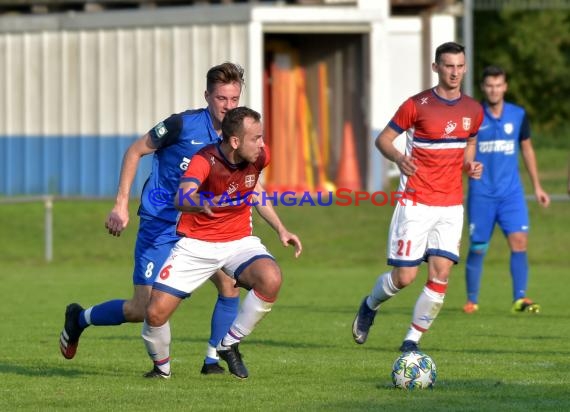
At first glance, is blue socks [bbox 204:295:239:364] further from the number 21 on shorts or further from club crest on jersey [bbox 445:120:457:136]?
club crest on jersey [bbox 445:120:457:136]

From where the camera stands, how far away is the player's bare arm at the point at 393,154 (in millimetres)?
10133

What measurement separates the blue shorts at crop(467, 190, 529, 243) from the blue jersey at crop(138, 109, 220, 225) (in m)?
5.37

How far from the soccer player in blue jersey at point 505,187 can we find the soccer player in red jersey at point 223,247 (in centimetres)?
538

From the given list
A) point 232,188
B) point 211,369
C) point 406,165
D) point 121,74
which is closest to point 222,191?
point 232,188

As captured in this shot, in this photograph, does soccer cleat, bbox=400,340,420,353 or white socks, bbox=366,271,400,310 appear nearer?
soccer cleat, bbox=400,340,420,353

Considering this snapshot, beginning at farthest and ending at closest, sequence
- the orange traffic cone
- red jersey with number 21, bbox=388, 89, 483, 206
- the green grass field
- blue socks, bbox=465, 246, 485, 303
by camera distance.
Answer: the orange traffic cone < blue socks, bbox=465, 246, 485, 303 < red jersey with number 21, bbox=388, 89, 483, 206 < the green grass field

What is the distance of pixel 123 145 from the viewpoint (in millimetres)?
26156

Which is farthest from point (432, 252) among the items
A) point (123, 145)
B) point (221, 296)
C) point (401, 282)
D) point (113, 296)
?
point (123, 145)

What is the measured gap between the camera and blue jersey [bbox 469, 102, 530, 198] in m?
13.9

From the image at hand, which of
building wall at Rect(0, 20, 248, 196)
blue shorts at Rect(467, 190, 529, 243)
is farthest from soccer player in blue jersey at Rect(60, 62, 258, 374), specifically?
building wall at Rect(0, 20, 248, 196)

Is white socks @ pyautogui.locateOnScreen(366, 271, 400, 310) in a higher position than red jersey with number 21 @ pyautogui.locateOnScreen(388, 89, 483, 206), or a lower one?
lower

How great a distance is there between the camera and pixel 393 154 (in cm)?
1029

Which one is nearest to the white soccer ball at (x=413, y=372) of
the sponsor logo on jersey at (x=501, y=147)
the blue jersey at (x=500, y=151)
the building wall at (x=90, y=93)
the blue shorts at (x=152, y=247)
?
the blue shorts at (x=152, y=247)

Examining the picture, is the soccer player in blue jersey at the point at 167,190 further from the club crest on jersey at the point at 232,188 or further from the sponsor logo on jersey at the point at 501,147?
the sponsor logo on jersey at the point at 501,147
